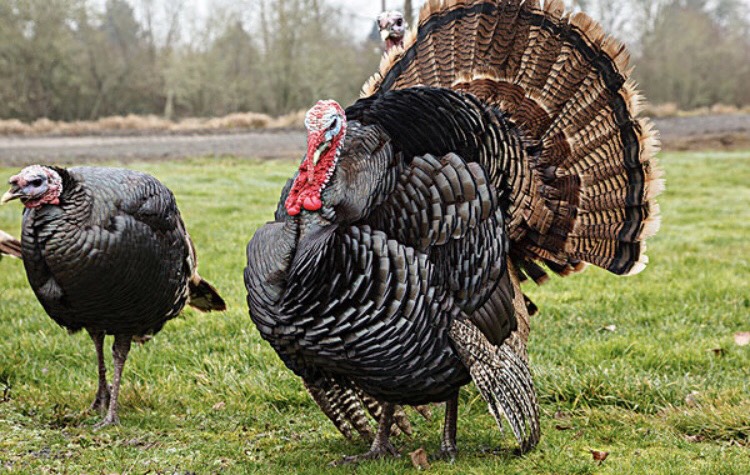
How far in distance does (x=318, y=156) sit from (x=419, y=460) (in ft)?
4.91

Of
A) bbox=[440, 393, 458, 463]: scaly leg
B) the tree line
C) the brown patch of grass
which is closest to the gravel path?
the tree line

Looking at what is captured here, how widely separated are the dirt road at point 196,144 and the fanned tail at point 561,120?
41.3 feet

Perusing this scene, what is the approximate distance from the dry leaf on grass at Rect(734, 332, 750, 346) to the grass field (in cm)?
7

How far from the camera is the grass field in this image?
3908 mm

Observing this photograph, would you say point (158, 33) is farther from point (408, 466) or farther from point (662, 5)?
point (408, 466)

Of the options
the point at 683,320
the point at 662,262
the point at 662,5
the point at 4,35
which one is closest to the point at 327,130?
the point at 683,320

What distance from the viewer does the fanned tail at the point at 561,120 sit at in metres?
4.09

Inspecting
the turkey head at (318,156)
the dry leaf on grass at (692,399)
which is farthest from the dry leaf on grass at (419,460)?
the dry leaf on grass at (692,399)

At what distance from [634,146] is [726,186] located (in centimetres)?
1174

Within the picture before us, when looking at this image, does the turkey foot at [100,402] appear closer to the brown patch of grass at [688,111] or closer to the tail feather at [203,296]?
the tail feather at [203,296]

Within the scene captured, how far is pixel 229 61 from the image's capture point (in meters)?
31.9

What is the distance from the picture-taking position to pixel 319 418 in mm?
4703

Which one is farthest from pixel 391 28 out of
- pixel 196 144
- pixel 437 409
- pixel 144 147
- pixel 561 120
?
pixel 196 144

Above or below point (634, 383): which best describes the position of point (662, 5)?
above
